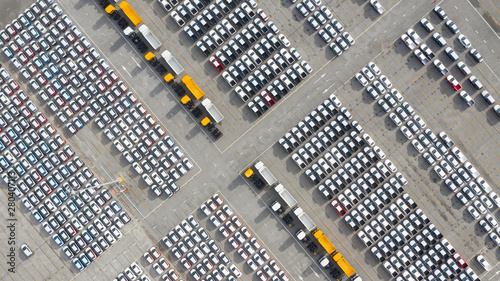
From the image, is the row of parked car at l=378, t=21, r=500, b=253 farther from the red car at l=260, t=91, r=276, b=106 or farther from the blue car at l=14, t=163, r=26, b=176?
the blue car at l=14, t=163, r=26, b=176

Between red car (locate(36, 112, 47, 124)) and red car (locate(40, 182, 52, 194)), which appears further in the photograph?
red car (locate(40, 182, 52, 194))

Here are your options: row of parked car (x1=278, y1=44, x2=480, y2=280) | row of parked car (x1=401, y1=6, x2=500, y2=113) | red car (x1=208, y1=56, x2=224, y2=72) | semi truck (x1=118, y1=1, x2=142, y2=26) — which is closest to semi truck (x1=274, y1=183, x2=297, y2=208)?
row of parked car (x1=278, y1=44, x2=480, y2=280)

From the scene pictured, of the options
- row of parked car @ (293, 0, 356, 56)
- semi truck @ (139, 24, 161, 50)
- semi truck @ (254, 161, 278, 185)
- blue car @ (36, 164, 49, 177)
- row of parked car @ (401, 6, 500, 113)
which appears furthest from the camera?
blue car @ (36, 164, 49, 177)

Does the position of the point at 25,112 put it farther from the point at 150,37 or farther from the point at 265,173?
the point at 265,173

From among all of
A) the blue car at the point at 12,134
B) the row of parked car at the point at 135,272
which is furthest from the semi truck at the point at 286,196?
the blue car at the point at 12,134

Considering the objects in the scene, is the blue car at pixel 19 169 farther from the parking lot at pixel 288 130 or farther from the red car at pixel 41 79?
the red car at pixel 41 79

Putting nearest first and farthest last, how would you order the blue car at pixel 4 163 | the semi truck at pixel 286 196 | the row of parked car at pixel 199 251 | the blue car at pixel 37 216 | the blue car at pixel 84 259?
the semi truck at pixel 286 196
the row of parked car at pixel 199 251
the blue car at pixel 84 259
the blue car at pixel 37 216
the blue car at pixel 4 163

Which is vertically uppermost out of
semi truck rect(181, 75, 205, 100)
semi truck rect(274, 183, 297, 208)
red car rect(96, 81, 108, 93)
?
red car rect(96, 81, 108, 93)
